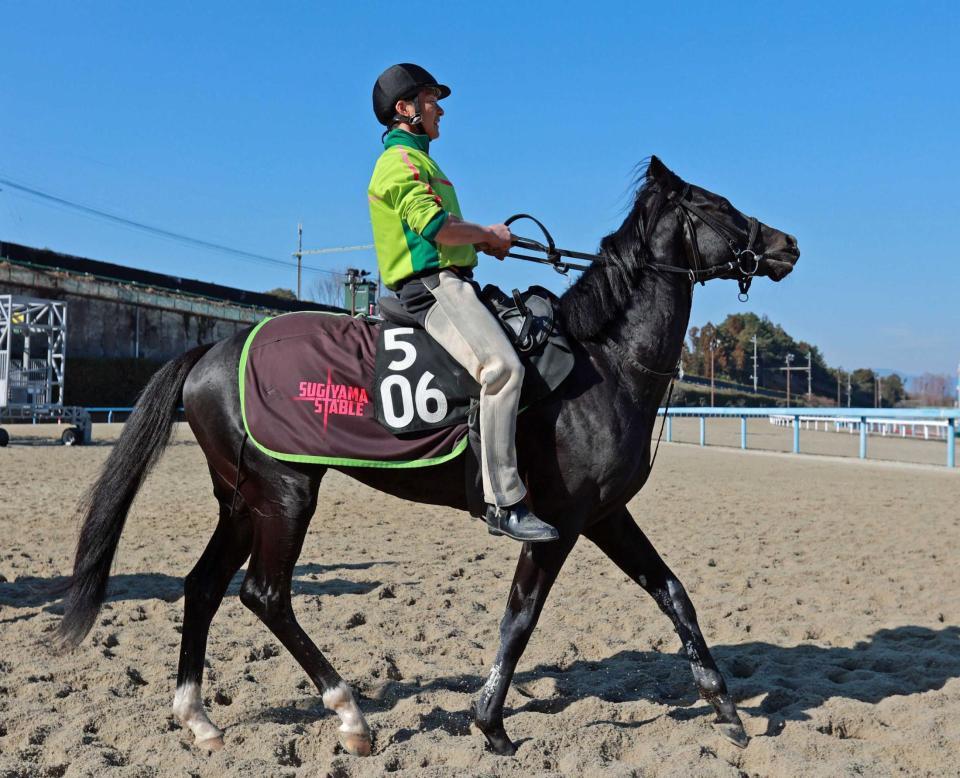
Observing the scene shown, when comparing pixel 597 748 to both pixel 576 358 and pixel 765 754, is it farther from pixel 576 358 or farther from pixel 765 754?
pixel 576 358

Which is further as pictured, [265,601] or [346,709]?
[265,601]

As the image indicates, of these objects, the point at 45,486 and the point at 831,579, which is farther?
the point at 45,486

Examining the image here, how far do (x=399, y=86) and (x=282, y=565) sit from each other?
2.14 m

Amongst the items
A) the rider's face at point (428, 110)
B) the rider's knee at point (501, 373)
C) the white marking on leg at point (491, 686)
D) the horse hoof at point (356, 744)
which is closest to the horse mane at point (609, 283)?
the rider's knee at point (501, 373)

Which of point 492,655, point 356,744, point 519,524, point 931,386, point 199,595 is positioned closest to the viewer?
point 356,744

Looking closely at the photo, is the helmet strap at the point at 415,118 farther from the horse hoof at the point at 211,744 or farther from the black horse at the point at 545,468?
the horse hoof at the point at 211,744

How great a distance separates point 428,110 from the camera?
376cm

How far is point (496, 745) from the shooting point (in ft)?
11.0

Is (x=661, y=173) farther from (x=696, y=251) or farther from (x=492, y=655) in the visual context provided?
(x=492, y=655)

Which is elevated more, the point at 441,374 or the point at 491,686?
the point at 441,374

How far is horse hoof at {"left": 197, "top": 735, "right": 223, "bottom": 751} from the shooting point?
11.0 ft

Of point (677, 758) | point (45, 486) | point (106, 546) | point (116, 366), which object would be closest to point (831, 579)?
point (677, 758)

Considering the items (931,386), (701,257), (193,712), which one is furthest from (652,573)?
(931,386)

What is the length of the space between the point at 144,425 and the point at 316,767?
5.88 feet
